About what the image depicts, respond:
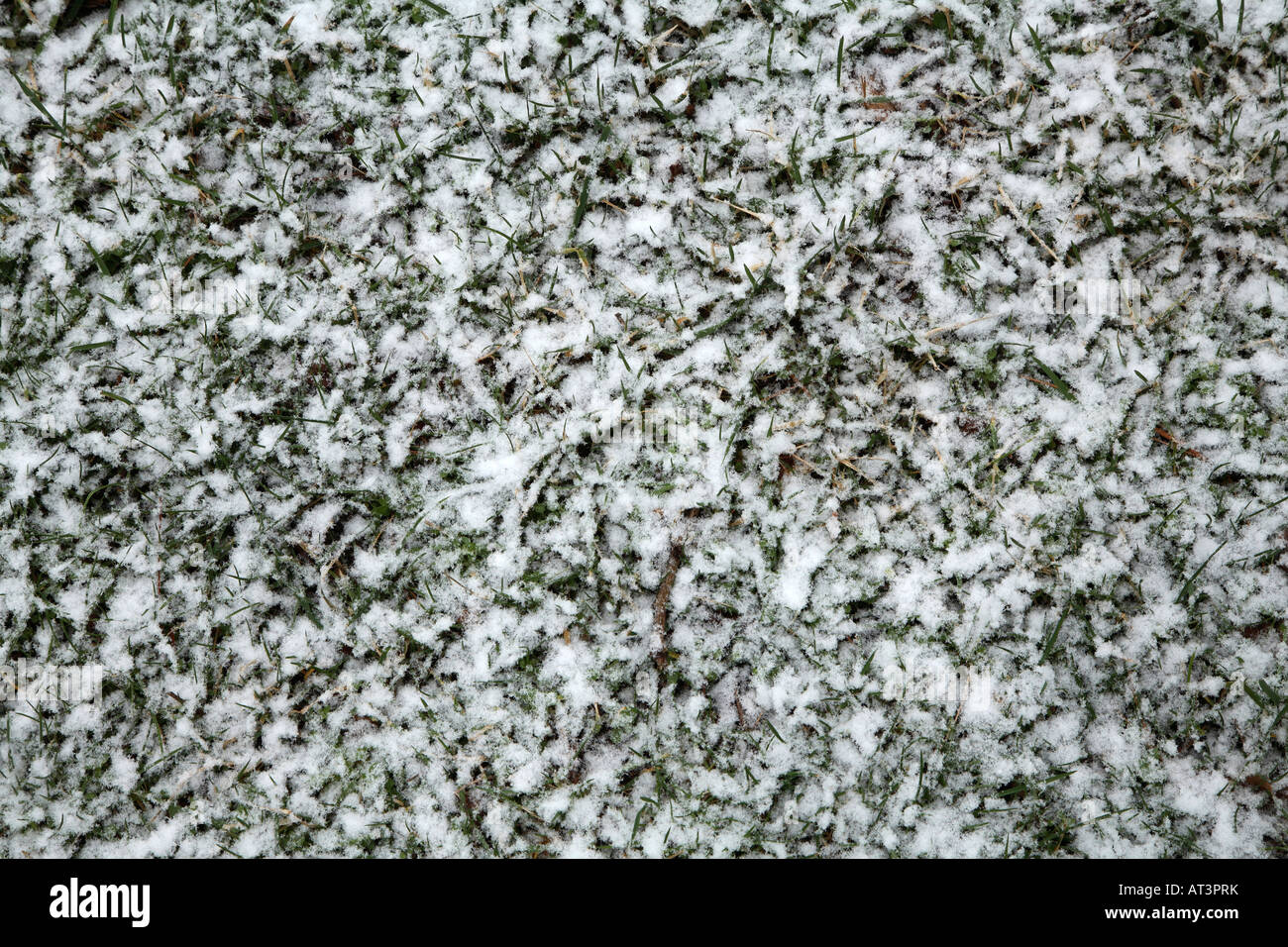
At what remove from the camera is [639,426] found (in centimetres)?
186

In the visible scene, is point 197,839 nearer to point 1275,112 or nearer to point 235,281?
point 235,281

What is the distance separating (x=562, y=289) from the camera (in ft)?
6.23

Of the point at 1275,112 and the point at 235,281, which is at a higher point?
the point at 1275,112

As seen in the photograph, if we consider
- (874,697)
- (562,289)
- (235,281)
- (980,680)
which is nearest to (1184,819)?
(980,680)

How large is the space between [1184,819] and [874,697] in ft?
2.42

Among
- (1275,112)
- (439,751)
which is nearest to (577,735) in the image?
(439,751)

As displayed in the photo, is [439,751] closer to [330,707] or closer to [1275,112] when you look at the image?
[330,707]

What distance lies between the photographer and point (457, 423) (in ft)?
6.17

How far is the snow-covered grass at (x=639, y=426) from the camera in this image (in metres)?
1.82

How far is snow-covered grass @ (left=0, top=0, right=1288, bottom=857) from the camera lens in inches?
71.6

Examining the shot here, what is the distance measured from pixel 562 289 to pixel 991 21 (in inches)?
47.3
